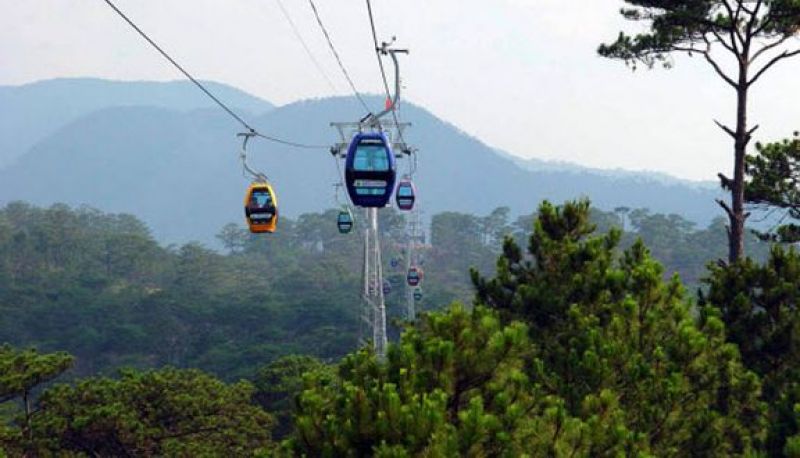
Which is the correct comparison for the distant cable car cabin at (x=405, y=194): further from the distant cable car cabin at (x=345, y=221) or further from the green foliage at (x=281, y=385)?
the green foliage at (x=281, y=385)

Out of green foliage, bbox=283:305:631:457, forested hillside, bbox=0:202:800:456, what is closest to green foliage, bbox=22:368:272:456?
forested hillside, bbox=0:202:800:456

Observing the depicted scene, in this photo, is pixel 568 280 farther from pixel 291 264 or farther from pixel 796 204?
pixel 291 264

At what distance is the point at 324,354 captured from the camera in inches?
2665

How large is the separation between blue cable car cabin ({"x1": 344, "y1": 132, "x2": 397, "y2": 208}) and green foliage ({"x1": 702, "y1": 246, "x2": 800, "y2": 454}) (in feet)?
24.8

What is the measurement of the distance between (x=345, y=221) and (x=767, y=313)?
29.3 meters

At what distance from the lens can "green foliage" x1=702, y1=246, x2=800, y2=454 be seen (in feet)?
43.4

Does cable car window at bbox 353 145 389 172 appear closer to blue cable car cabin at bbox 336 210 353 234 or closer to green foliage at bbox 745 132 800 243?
green foliage at bbox 745 132 800 243

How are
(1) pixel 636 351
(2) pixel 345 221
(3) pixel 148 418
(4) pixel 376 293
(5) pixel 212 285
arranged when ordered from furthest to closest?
(5) pixel 212 285 < (2) pixel 345 221 < (4) pixel 376 293 < (3) pixel 148 418 < (1) pixel 636 351

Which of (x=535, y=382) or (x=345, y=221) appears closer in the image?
(x=535, y=382)

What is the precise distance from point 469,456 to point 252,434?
2158cm

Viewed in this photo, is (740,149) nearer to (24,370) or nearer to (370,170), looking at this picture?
(370,170)

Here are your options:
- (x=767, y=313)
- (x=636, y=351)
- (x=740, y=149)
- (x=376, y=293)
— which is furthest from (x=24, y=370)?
(x=740, y=149)

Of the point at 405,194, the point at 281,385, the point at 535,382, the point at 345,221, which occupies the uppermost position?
the point at 405,194

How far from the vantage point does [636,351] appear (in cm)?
1198
